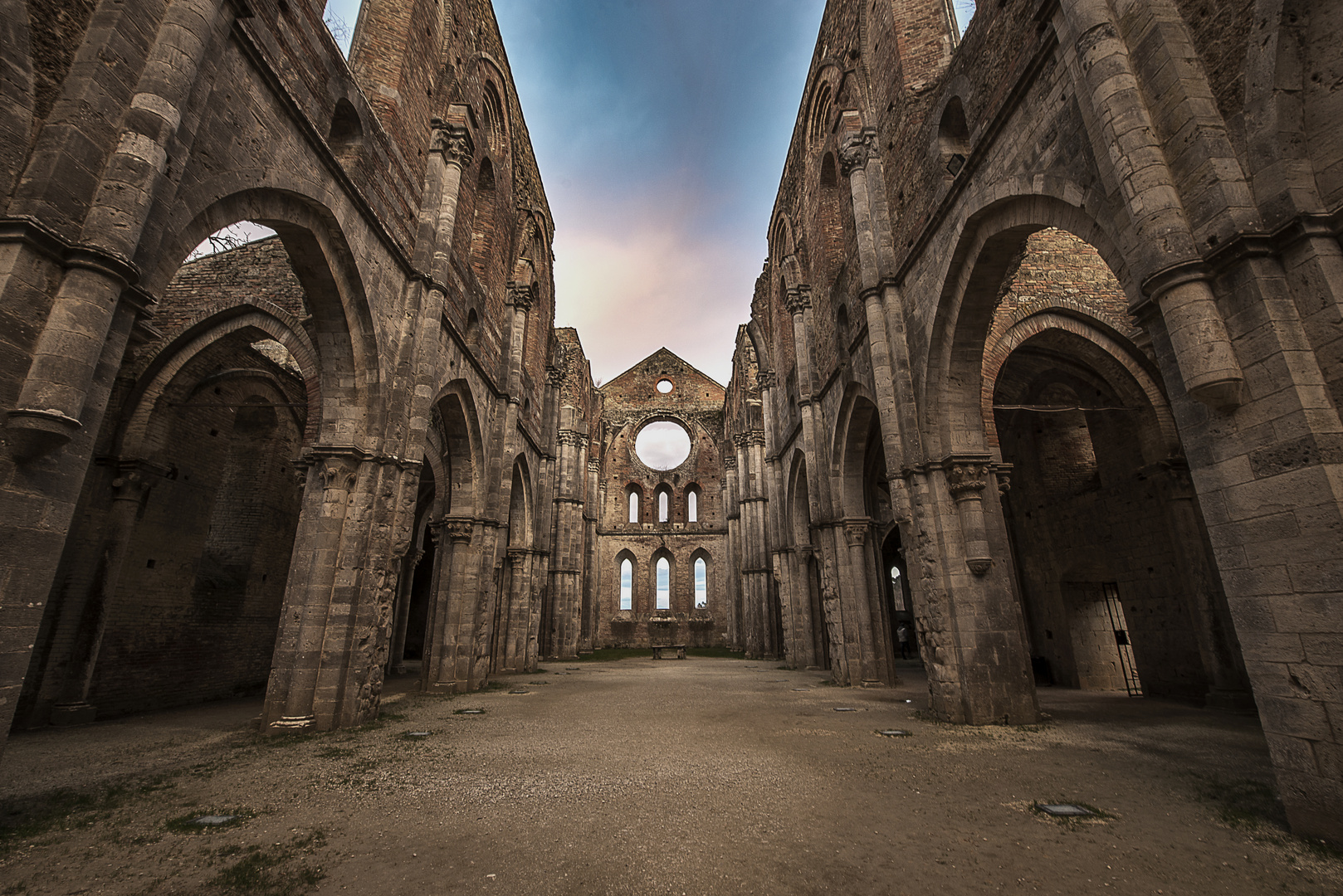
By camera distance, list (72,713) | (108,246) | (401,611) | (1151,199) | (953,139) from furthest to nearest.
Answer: (401,611) < (72,713) < (953,139) < (1151,199) < (108,246)

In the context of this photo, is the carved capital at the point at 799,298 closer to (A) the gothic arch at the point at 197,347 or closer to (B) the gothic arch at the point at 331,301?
(B) the gothic arch at the point at 331,301

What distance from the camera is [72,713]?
923 centimetres

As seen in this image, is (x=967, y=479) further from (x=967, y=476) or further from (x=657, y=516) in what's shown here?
(x=657, y=516)

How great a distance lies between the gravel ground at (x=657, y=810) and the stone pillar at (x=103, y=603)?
1.37 meters

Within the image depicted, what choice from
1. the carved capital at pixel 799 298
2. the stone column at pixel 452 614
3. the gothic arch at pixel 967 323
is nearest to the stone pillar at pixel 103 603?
the stone column at pixel 452 614

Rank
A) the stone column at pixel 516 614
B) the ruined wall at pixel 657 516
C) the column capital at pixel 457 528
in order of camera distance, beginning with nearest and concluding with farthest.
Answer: the column capital at pixel 457 528 → the stone column at pixel 516 614 → the ruined wall at pixel 657 516

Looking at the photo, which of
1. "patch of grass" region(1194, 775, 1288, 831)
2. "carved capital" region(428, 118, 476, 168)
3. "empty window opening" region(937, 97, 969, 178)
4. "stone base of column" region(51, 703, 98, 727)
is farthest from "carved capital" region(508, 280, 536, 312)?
"patch of grass" region(1194, 775, 1288, 831)

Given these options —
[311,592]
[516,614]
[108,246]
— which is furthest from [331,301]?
[516,614]

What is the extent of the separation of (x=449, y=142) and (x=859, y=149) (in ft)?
25.8

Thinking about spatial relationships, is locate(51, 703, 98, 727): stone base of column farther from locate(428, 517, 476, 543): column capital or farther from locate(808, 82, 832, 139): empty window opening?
locate(808, 82, 832, 139): empty window opening

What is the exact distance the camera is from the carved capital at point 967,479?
808cm

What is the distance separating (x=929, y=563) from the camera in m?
8.25

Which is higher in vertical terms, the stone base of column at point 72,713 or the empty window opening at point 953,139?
the empty window opening at point 953,139

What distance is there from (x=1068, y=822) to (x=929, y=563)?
4546 mm
